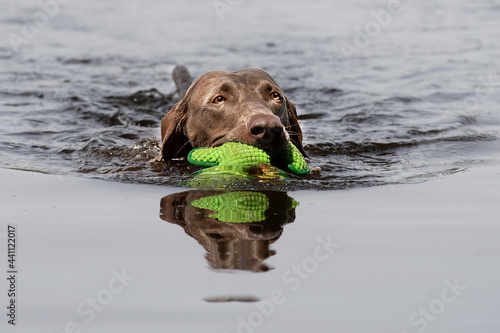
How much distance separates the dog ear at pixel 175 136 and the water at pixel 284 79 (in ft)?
0.82

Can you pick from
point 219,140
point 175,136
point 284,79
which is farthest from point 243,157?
point 284,79

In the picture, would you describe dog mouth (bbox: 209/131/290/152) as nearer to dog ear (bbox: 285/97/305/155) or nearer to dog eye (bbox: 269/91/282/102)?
dog eye (bbox: 269/91/282/102)

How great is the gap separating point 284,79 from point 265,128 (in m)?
6.13

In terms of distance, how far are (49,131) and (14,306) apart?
5079 mm

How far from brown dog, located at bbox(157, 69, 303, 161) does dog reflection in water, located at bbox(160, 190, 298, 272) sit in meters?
0.46

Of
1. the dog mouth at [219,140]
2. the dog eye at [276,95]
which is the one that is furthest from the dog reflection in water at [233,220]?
the dog eye at [276,95]

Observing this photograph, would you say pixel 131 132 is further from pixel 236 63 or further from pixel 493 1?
pixel 493 1

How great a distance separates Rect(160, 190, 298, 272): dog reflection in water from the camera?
3600 mm

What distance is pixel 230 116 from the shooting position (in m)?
5.52

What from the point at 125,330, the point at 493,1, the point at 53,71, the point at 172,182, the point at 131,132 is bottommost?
the point at 125,330

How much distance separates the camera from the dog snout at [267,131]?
192 inches

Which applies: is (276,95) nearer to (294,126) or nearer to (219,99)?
(219,99)

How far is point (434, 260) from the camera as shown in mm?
3627

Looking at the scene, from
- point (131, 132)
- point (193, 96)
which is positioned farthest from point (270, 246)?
point (131, 132)
